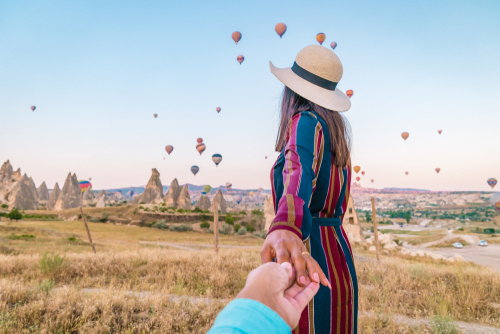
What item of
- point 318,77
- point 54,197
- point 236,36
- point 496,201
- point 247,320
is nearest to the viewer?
point 247,320

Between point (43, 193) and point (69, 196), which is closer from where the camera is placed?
point (69, 196)

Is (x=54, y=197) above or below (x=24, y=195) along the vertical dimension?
below

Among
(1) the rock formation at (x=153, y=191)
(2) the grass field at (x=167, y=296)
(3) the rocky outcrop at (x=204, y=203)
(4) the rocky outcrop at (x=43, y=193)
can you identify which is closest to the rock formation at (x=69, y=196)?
(4) the rocky outcrop at (x=43, y=193)

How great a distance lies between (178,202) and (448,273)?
239 feet

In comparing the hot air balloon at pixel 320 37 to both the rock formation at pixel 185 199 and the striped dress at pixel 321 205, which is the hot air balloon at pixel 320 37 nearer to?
the striped dress at pixel 321 205

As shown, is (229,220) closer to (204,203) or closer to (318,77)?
(204,203)

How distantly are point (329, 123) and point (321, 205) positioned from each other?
40 centimetres

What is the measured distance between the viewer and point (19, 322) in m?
3.96

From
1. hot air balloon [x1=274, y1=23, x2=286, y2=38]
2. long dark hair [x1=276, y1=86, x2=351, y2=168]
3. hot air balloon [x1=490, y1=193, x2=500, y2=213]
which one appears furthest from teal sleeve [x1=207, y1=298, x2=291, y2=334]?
hot air balloon [x1=490, y1=193, x2=500, y2=213]

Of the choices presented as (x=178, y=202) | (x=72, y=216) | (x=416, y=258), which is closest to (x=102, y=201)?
(x=178, y=202)

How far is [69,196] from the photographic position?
7438cm

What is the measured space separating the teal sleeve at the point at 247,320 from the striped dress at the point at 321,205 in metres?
0.46

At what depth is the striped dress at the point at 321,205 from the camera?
3.58 ft

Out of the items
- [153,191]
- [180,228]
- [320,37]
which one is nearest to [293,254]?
[320,37]
